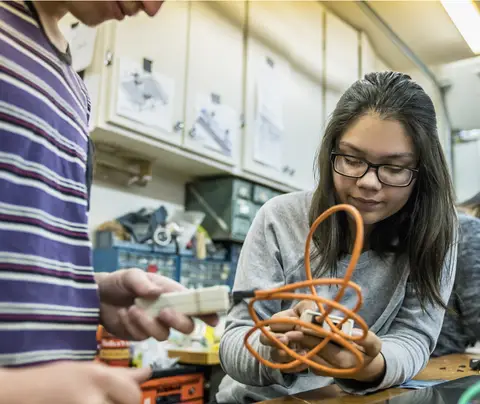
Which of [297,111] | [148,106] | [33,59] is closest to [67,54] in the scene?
[33,59]

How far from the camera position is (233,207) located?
7.88 feet

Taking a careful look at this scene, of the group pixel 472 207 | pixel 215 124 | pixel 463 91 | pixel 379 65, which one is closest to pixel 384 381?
pixel 472 207

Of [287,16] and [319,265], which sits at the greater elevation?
[287,16]

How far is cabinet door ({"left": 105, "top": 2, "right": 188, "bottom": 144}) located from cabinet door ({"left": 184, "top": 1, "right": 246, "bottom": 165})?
2.4 inches

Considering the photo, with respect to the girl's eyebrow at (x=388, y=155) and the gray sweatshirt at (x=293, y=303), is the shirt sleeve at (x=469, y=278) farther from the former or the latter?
the girl's eyebrow at (x=388, y=155)

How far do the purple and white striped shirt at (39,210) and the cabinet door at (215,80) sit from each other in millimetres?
1591

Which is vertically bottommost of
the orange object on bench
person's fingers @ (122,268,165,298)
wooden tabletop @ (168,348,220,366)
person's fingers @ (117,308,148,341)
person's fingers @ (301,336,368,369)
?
the orange object on bench

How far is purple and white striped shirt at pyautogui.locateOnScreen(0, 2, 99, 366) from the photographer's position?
1.59ft

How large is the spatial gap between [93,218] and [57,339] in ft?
5.48

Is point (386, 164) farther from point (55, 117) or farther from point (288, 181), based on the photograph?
point (288, 181)

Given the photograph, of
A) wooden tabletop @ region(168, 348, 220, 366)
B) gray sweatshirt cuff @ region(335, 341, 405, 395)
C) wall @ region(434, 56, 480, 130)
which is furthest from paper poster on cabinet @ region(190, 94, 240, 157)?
wall @ region(434, 56, 480, 130)

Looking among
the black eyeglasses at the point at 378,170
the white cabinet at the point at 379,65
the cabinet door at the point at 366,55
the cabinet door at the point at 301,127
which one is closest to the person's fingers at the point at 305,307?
the black eyeglasses at the point at 378,170

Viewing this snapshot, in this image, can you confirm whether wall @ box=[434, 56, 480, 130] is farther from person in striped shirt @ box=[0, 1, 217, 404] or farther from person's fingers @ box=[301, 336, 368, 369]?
person in striped shirt @ box=[0, 1, 217, 404]

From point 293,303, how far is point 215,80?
1.62 meters
